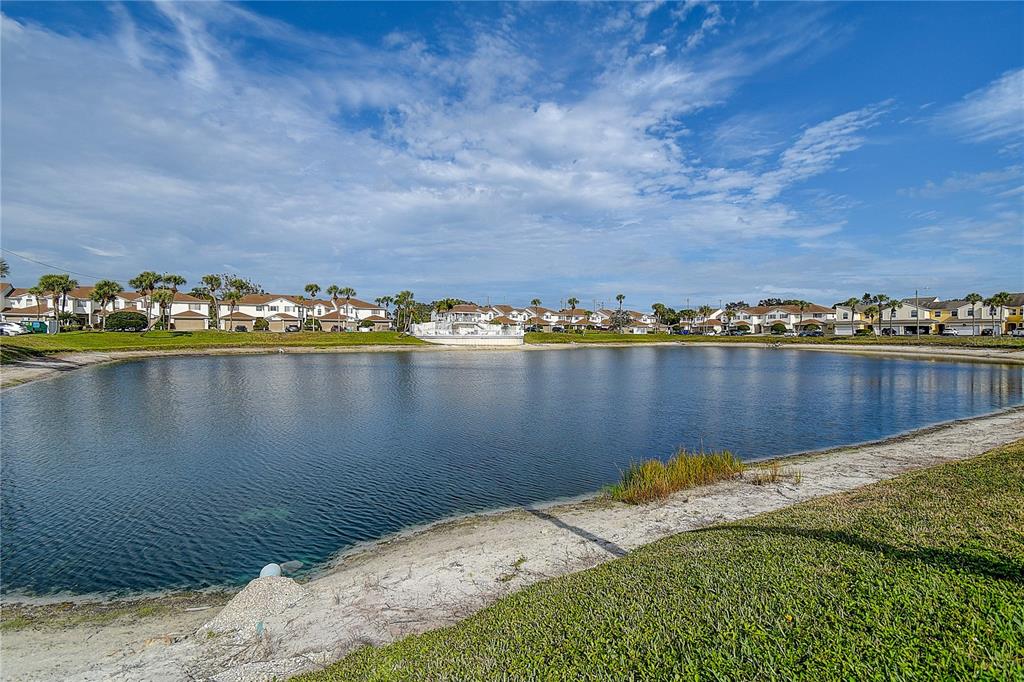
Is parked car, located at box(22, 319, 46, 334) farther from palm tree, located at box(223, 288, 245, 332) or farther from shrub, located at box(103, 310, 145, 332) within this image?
palm tree, located at box(223, 288, 245, 332)

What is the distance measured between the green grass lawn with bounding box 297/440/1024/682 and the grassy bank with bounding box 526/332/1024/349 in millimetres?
94359

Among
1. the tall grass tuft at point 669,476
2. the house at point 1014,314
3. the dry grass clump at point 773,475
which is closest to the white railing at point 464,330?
the tall grass tuft at point 669,476

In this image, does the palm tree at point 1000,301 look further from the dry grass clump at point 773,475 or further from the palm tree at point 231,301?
the palm tree at point 231,301

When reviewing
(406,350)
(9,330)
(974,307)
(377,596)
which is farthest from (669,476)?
(974,307)

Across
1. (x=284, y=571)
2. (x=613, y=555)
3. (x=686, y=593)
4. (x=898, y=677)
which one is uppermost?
(x=898, y=677)

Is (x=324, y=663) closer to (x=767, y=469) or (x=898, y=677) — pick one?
(x=898, y=677)

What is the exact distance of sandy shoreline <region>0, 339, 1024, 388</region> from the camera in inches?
1946

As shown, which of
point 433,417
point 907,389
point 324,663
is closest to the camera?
point 324,663

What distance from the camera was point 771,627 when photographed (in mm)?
5297

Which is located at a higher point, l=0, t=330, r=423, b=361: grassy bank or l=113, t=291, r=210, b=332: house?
l=113, t=291, r=210, b=332: house

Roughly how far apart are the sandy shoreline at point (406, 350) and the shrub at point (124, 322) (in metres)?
26.2

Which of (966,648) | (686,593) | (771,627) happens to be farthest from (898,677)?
(686,593)

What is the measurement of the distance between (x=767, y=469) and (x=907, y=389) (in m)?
34.3

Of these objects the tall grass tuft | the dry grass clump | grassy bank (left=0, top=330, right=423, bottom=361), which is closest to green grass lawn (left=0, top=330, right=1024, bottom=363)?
grassy bank (left=0, top=330, right=423, bottom=361)
